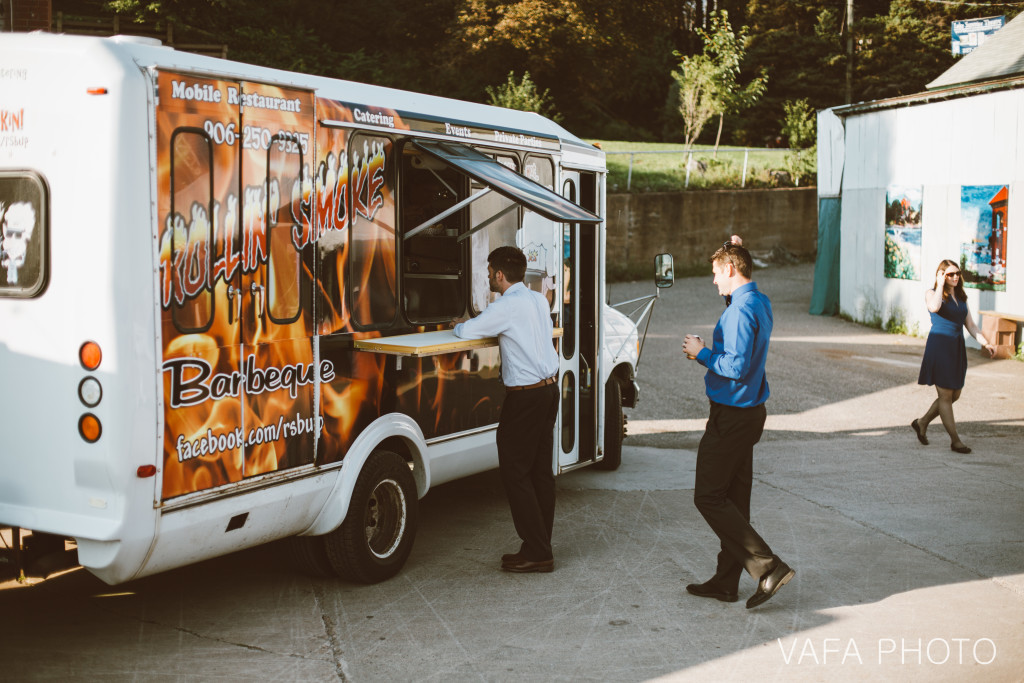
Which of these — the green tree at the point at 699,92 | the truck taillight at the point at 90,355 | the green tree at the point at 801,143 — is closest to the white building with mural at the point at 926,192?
the green tree at the point at 801,143

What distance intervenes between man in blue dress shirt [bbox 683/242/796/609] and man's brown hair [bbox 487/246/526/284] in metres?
1.19

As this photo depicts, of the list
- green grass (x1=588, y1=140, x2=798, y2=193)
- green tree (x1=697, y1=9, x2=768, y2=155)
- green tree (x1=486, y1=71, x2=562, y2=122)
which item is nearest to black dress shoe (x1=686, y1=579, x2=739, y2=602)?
green grass (x1=588, y1=140, x2=798, y2=193)

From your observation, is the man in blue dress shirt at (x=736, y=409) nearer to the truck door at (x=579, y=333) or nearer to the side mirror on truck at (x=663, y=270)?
the truck door at (x=579, y=333)

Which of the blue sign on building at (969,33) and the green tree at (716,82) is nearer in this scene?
the blue sign on building at (969,33)

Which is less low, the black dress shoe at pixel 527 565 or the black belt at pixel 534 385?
the black belt at pixel 534 385

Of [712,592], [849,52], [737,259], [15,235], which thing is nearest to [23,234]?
[15,235]

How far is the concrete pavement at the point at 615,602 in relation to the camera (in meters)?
5.15

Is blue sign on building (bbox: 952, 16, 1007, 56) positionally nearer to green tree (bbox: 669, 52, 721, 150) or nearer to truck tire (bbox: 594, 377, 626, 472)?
green tree (bbox: 669, 52, 721, 150)

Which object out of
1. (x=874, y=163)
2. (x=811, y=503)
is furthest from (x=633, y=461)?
(x=874, y=163)

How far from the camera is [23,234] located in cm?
490

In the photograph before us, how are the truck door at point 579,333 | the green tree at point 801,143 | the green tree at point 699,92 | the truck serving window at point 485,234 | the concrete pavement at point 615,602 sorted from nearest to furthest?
1. the concrete pavement at point 615,602
2. the truck serving window at point 485,234
3. the truck door at point 579,333
4. the green tree at point 699,92
5. the green tree at point 801,143

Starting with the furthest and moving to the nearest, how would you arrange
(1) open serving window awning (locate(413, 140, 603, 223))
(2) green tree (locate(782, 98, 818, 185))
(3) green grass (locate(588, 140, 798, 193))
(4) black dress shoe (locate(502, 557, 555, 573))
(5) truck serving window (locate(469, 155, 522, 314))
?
(2) green tree (locate(782, 98, 818, 185)), (3) green grass (locate(588, 140, 798, 193)), (5) truck serving window (locate(469, 155, 522, 314)), (4) black dress shoe (locate(502, 557, 555, 573)), (1) open serving window awning (locate(413, 140, 603, 223))

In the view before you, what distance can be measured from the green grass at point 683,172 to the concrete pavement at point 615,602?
69.7 feet

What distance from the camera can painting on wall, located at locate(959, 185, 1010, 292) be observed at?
16.7 m
